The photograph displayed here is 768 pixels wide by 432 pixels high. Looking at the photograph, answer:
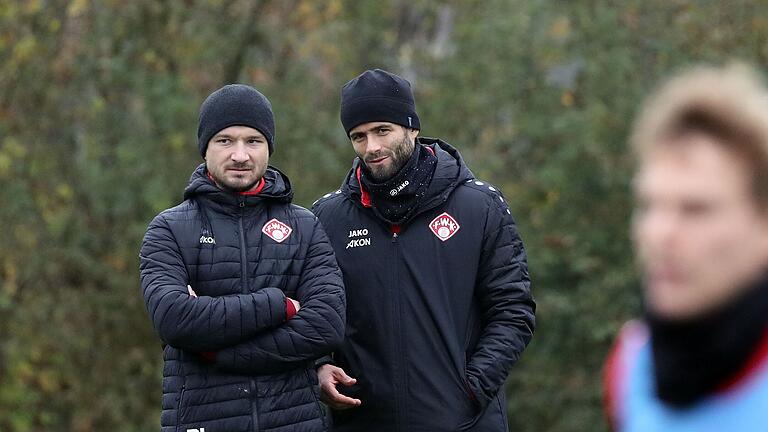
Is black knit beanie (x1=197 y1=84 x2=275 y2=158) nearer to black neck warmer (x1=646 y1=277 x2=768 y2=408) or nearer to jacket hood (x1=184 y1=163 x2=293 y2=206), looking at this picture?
Result: jacket hood (x1=184 y1=163 x2=293 y2=206)

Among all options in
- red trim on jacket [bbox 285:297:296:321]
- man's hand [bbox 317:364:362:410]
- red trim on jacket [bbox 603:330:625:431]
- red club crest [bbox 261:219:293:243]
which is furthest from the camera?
man's hand [bbox 317:364:362:410]

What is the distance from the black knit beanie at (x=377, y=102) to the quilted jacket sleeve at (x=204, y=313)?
0.89 metres

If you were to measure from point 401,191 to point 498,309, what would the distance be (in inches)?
22.8

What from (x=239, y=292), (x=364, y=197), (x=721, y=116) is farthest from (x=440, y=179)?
(x=721, y=116)

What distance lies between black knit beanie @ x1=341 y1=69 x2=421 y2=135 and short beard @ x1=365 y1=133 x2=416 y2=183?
0.09 meters

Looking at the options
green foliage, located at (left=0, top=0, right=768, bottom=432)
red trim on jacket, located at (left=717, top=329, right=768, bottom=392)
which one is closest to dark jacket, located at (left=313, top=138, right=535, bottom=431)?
red trim on jacket, located at (left=717, top=329, right=768, bottom=392)

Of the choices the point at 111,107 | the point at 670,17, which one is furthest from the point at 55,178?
the point at 670,17

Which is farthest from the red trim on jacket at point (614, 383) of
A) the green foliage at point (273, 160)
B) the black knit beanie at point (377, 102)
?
the green foliage at point (273, 160)

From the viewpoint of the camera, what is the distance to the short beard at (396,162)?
5074 mm

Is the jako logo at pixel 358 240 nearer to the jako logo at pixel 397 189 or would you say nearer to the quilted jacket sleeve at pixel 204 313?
the jako logo at pixel 397 189

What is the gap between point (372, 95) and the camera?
5152mm

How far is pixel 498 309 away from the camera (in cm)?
504

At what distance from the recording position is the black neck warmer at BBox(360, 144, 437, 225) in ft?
16.5

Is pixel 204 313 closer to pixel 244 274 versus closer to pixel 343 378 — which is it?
pixel 244 274
